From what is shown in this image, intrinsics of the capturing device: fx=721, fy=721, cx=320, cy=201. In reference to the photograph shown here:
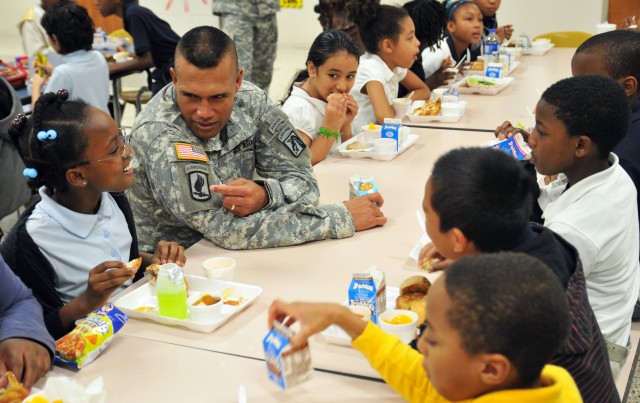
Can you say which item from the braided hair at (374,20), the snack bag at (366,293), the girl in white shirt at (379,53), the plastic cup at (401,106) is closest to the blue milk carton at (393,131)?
the girl in white shirt at (379,53)

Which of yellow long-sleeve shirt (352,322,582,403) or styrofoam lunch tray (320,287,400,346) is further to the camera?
styrofoam lunch tray (320,287,400,346)

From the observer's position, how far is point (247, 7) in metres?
6.02

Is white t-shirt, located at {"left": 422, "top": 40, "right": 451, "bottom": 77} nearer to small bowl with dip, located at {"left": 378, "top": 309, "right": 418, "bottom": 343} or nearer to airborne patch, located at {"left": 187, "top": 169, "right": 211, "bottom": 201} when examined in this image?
airborne patch, located at {"left": 187, "top": 169, "right": 211, "bottom": 201}

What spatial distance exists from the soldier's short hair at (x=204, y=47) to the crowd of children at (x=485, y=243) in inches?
4.2

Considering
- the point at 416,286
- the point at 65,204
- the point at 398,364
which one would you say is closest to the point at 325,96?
the point at 65,204

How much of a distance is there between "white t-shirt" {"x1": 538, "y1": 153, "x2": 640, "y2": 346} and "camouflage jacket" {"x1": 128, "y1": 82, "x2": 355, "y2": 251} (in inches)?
29.0

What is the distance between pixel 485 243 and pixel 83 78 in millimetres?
3662

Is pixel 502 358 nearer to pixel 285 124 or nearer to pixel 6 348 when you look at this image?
pixel 6 348

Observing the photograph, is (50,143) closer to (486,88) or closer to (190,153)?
(190,153)

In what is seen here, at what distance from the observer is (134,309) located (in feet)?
6.28

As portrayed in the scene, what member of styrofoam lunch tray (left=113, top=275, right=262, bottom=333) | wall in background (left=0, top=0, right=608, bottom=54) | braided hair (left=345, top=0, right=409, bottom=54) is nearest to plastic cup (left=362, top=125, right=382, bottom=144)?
braided hair (left=345, top=0, right=409, bottom=54)

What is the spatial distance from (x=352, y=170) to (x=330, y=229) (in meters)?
0.79

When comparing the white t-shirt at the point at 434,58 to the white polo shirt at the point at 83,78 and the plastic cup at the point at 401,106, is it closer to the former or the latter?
the plastic cup at the point at 401,106

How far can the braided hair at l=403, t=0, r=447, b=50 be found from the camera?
4840 mm
